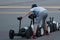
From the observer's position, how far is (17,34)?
515 inches

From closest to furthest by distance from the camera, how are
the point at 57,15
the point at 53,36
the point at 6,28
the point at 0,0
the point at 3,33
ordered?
1. the point at 53,36
2. the point at 3,33
3. the point at 6,28
4. the point at 57,15
5. the point at 0,0

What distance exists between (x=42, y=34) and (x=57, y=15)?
5645 mm

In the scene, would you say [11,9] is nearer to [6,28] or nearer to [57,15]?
[57,15]

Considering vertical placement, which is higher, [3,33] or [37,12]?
[37,12]

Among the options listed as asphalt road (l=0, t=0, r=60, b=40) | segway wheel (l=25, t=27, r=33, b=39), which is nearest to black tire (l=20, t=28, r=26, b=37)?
segway wheel (l=25, t=27, r=33, b=39)

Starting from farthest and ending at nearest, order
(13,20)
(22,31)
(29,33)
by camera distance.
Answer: (13,20) < (22,31) < (29,33)

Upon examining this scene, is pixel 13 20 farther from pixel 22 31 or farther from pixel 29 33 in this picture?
pixel 29 33

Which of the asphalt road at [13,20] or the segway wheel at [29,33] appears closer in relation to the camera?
the segway wheel at [29,33]

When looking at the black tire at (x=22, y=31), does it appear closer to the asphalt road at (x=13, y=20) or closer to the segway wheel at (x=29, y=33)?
the segway wheel at (x=29, y=33)

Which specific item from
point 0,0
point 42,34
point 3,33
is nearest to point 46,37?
point 42,34

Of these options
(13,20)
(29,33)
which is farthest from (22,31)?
(13,20)

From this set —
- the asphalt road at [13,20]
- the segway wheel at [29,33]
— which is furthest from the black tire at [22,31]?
the asphalt road at [13,20]

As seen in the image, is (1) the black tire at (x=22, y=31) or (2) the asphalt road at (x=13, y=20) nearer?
(1) the black tire at (x=22, y=31)

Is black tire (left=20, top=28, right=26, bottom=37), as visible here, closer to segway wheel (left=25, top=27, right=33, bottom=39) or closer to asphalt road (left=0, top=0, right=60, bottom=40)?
segway wheel (left=25, top=27, right=33, bottom=39)
